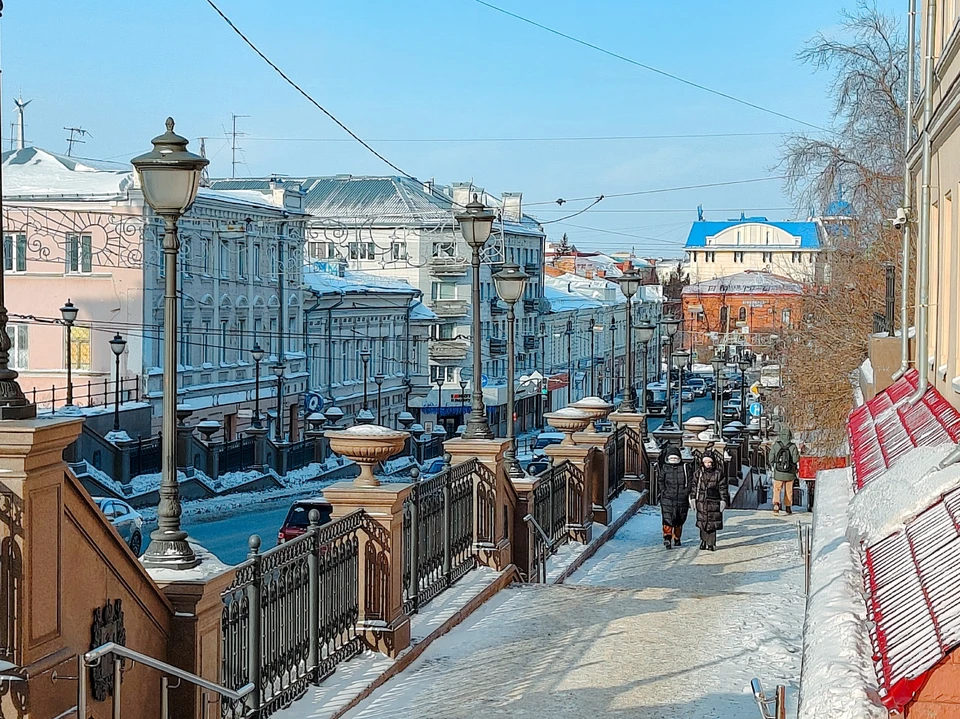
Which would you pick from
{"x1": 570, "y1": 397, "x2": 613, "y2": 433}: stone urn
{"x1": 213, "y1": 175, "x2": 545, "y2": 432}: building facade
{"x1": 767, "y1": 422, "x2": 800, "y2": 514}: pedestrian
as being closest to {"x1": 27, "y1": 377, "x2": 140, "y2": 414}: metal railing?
{"x1": 213, "y1": 175, "x2": 545, "y2": 432}: building facade

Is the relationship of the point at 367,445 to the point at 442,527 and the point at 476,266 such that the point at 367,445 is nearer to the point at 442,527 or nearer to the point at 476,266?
the point at 442,527

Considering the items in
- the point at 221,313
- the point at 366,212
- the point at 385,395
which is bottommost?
the point at 385,395

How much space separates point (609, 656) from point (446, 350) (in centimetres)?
5853

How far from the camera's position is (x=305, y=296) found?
57.5 m

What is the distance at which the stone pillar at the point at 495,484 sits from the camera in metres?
13.4

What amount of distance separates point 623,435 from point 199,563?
56.9 ft

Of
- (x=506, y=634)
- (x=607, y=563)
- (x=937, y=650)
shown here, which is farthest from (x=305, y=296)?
(x=937, y=650)

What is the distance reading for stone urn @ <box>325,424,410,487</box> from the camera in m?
9.98

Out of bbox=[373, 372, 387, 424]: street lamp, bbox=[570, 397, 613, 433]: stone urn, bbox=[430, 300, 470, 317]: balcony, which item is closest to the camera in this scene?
bbox=[570, 397, 613, 433]: stone urn

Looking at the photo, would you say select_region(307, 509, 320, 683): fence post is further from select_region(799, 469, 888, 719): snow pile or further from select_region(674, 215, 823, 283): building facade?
select_region(674, 215, 823, 283): building facade

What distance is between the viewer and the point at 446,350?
68875 mm

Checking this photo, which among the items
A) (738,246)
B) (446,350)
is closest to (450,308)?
(446,350)

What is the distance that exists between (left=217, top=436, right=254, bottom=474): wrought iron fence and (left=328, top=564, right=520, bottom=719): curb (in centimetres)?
2557

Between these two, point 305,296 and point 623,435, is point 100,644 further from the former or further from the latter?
point 305,296
